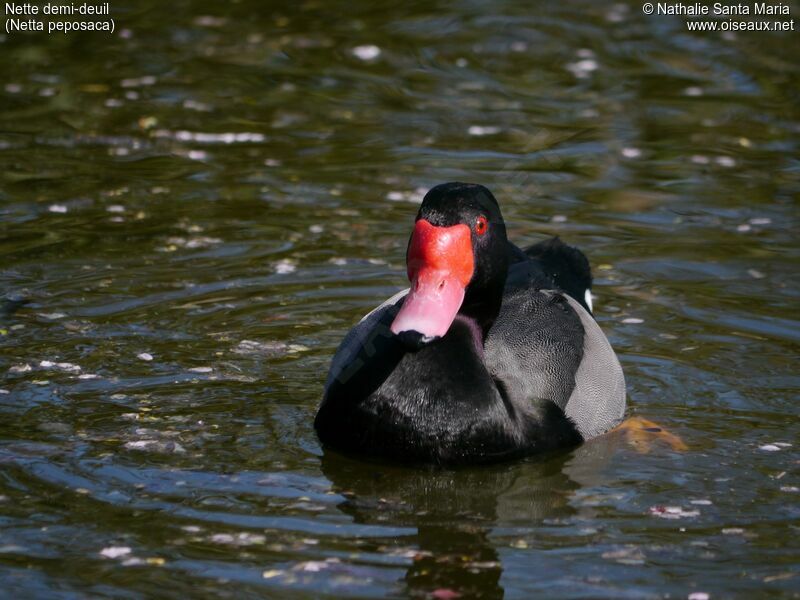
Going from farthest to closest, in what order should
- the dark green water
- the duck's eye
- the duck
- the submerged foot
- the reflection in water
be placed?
the submerged foot
the duck's eye
the duck
the dark green water
the reflection in water

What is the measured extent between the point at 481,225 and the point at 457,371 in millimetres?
723

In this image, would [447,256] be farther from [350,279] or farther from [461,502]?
[350,279]

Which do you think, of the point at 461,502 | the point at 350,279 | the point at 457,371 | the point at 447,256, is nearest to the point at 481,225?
the point at 447,256

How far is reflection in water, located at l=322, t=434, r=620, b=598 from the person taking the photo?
5.64m

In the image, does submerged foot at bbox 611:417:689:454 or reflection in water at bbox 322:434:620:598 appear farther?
submerged foot at bbox 611:417:689:454

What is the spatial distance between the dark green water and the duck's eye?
1.17 meters

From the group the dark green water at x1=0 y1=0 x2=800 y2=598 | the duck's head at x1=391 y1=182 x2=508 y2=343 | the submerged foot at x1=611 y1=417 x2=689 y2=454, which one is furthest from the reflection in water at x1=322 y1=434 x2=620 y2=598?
the duck's head at x1=391 y1=182 x2=508 y2=343

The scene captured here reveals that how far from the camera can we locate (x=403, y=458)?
6.63 m

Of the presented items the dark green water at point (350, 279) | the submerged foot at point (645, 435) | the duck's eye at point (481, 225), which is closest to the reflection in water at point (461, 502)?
the dark green water at point (350, 279)

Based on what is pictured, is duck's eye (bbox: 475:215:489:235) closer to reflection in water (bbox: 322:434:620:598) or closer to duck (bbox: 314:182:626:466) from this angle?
duck (bbox: 314:182:626:466)

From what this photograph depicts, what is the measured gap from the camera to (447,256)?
6629mm

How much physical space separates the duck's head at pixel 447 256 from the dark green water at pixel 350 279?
76 cm

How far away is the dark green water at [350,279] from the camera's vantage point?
5758 mm

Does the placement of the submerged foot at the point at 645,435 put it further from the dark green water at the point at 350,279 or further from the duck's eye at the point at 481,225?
the duck's eye at the point at 481,225
